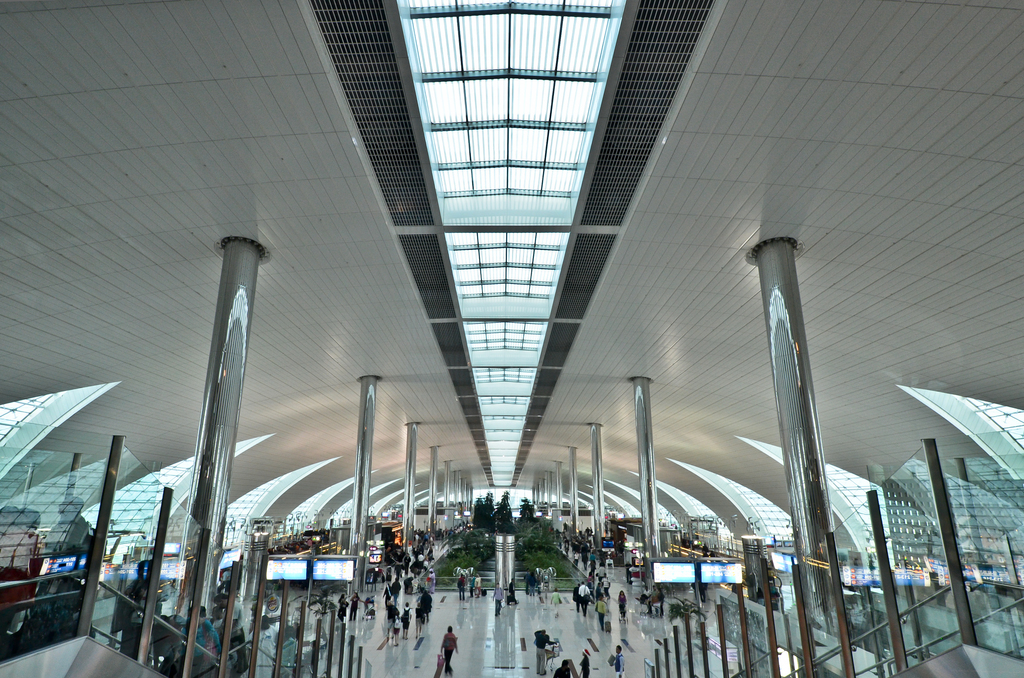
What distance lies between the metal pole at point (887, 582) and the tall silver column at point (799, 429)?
5317mm

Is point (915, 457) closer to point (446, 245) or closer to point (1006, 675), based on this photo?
point (1006, 675)

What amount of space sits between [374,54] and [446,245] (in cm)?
667

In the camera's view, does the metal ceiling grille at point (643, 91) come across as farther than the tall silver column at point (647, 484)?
No

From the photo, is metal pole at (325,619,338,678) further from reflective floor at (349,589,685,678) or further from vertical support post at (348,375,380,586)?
vertical support post at (348,375,380,586)

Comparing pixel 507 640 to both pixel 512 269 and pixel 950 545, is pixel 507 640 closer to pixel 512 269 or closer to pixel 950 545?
pixel 512 269

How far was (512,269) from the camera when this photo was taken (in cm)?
1838

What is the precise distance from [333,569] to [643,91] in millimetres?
16534

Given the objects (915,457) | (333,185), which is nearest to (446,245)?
(333,185)

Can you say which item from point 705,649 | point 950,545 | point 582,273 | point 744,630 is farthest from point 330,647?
point 582,273

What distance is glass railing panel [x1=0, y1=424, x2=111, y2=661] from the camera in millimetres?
4723

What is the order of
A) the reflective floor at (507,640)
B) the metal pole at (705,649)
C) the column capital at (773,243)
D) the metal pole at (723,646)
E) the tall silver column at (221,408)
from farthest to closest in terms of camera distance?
1. the column capital at (773,243)
2. the reflective floor at (507,640)
3. the tall silver column at (221,408)
4. the metal pole at (705,649)
5. the metal pole at (723,646)

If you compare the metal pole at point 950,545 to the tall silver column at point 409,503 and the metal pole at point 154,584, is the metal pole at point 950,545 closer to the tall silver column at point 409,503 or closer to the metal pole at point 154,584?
the metal pole at point 154,584

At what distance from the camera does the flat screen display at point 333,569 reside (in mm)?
18828

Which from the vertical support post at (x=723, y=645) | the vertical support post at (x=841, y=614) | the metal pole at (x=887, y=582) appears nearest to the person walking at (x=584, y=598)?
the vertical support post at (x=723, y=645)
